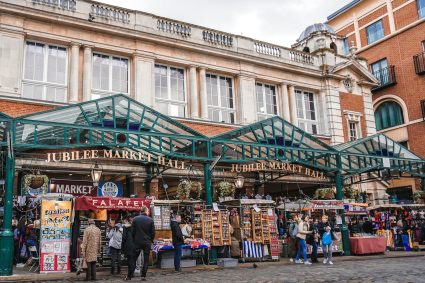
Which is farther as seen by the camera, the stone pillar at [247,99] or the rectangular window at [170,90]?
the stone pillar at [247,99]

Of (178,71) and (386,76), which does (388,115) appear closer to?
(386,76)

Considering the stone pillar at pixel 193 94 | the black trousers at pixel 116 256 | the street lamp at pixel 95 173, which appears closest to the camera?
the black trousers at pixel 116 256

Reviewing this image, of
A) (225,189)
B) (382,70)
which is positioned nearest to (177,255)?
(225,189)

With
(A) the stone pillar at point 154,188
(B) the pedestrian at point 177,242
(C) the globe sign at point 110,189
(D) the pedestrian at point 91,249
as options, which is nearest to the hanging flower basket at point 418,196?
(A) the stone pillar at point 154,188

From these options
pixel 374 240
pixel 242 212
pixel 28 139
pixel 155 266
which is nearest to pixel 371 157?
pixel 374 240

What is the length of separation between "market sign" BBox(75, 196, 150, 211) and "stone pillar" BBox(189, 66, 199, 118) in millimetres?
6823

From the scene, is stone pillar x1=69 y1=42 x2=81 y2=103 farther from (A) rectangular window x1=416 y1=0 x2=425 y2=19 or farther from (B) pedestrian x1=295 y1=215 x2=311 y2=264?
(A) rectangular window x1=416 y1=0 x2=425 y2=19

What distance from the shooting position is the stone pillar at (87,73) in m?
17.3

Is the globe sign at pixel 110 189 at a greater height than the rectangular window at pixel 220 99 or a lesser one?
lesser

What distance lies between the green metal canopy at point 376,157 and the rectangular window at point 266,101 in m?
3.98

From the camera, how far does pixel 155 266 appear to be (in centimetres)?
1358

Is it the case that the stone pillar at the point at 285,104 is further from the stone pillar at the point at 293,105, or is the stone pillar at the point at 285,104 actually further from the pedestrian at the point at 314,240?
the pedestrian at the point at 314,240

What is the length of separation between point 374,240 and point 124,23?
13670 millimetres

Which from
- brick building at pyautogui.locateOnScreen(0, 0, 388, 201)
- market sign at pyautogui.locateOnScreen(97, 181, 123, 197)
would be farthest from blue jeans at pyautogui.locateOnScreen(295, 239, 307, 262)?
market sign at pyautogui.locateOnScreen(97, 181, 123, 197)
